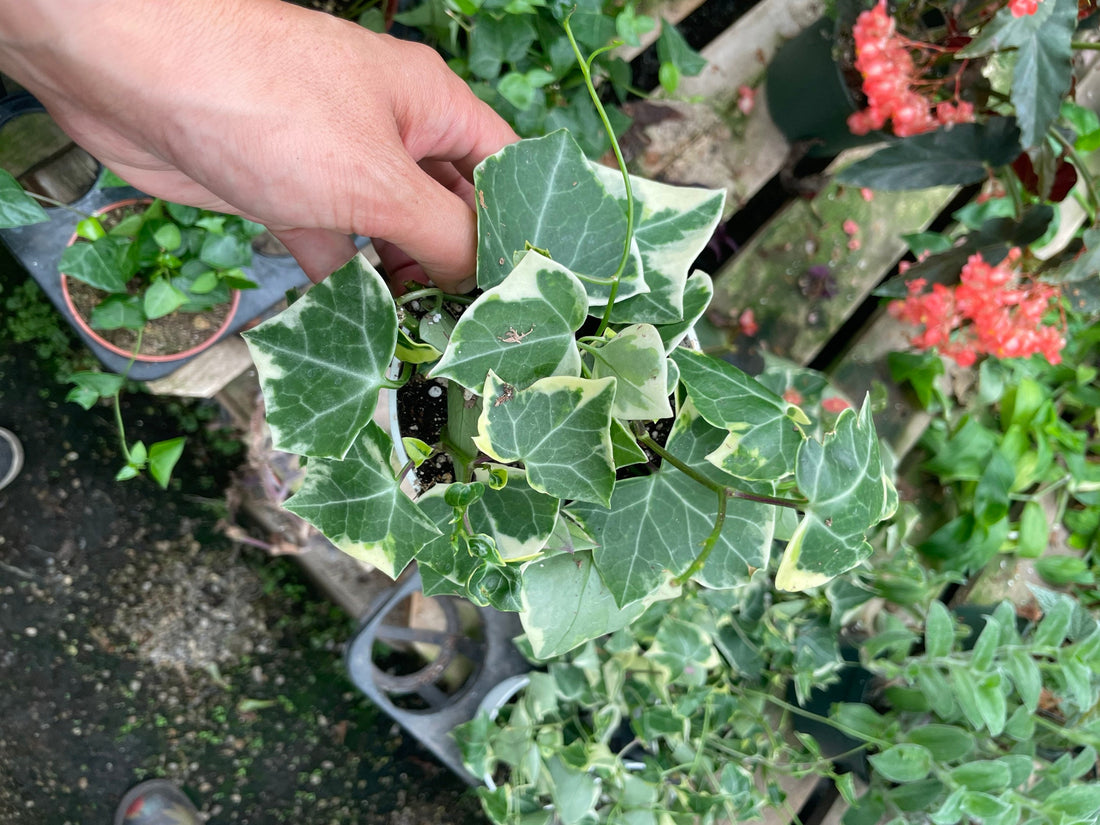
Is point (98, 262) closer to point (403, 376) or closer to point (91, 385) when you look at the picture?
point (91, 385)

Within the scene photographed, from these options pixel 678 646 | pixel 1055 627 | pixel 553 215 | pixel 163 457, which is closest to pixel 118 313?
pixel 163 457

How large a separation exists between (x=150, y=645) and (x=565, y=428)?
1174mm

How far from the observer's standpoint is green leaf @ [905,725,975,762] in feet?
3.00

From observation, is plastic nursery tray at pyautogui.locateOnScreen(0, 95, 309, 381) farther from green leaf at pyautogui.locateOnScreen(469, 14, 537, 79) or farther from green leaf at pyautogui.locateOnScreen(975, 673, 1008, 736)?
green leaf at pyautogui.locateOnScreen(975, 673, 1008, 736)

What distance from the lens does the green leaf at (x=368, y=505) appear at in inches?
21.2

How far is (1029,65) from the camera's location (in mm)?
814

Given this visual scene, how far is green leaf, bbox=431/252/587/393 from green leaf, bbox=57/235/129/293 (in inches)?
21.3

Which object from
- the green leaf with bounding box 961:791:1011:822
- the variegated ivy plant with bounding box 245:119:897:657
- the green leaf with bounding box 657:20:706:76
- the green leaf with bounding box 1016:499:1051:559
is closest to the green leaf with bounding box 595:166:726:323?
the variegated ivy plant with bounding box 245:119:897:657

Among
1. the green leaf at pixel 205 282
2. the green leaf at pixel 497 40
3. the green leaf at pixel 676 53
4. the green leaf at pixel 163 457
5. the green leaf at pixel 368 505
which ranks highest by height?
the green leaf at pixel 676 53

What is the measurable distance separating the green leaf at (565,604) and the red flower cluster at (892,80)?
759 mm

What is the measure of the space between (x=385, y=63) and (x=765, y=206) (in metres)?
0.96

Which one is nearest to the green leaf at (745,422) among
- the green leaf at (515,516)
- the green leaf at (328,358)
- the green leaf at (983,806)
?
the green leaf at (515,516)

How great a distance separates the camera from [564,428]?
1.63 feet

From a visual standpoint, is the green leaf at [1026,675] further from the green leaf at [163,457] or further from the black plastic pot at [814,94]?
the green leaf at [163,457]
